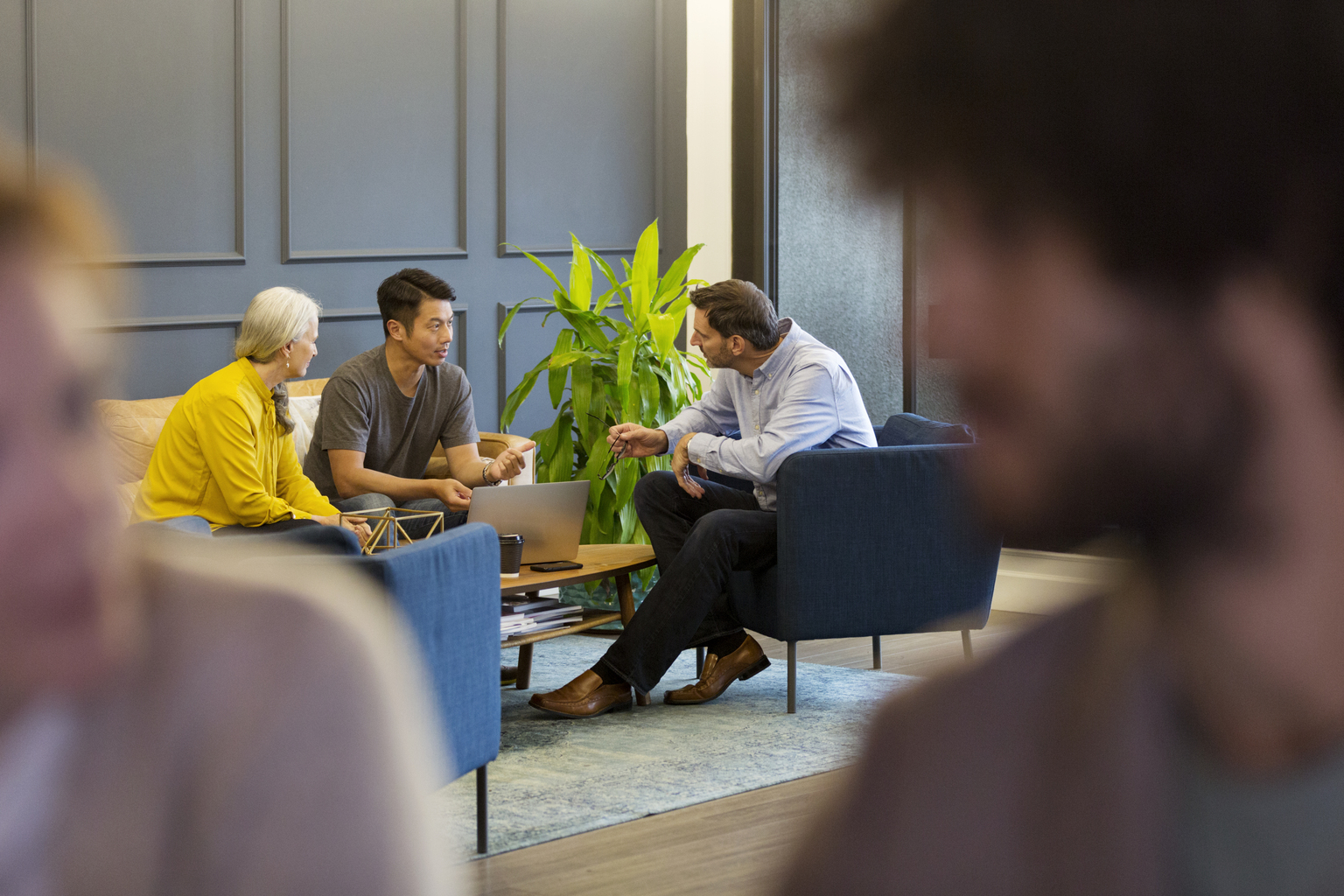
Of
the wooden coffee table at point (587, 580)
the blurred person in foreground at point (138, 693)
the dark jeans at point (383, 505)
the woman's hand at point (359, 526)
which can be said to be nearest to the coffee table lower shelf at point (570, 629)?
the wooden coffee table at point (587, 580)

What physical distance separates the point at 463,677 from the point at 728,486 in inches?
82.7

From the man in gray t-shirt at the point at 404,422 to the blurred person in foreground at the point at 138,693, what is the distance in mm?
4397

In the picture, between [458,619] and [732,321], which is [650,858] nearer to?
[458,619]

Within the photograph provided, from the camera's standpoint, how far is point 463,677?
281 centimetres

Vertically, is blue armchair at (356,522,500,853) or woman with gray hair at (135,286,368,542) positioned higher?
woman with gray hair at (135,286,368,542)

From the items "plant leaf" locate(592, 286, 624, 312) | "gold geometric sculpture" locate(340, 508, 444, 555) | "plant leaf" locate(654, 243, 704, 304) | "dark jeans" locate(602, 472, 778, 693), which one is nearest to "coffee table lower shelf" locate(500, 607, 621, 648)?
"dark jeans" locate(602, 472, 778, 693)

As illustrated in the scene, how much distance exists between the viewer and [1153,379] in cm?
24

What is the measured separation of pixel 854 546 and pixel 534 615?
3.24ft

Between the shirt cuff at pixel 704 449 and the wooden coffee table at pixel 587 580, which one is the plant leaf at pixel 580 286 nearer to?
the wooden coffee table at pixel 587 580

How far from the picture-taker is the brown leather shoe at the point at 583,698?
416 centimetres

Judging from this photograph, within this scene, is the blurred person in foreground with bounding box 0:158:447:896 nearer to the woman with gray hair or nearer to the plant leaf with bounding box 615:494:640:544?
the woman with gray hair

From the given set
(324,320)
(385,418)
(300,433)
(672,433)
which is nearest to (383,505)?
(385,418)

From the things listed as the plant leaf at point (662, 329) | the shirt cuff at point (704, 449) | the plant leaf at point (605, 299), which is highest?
the plant leaf at point (605, 299)

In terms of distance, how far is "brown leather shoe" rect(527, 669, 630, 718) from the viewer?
4.16m
